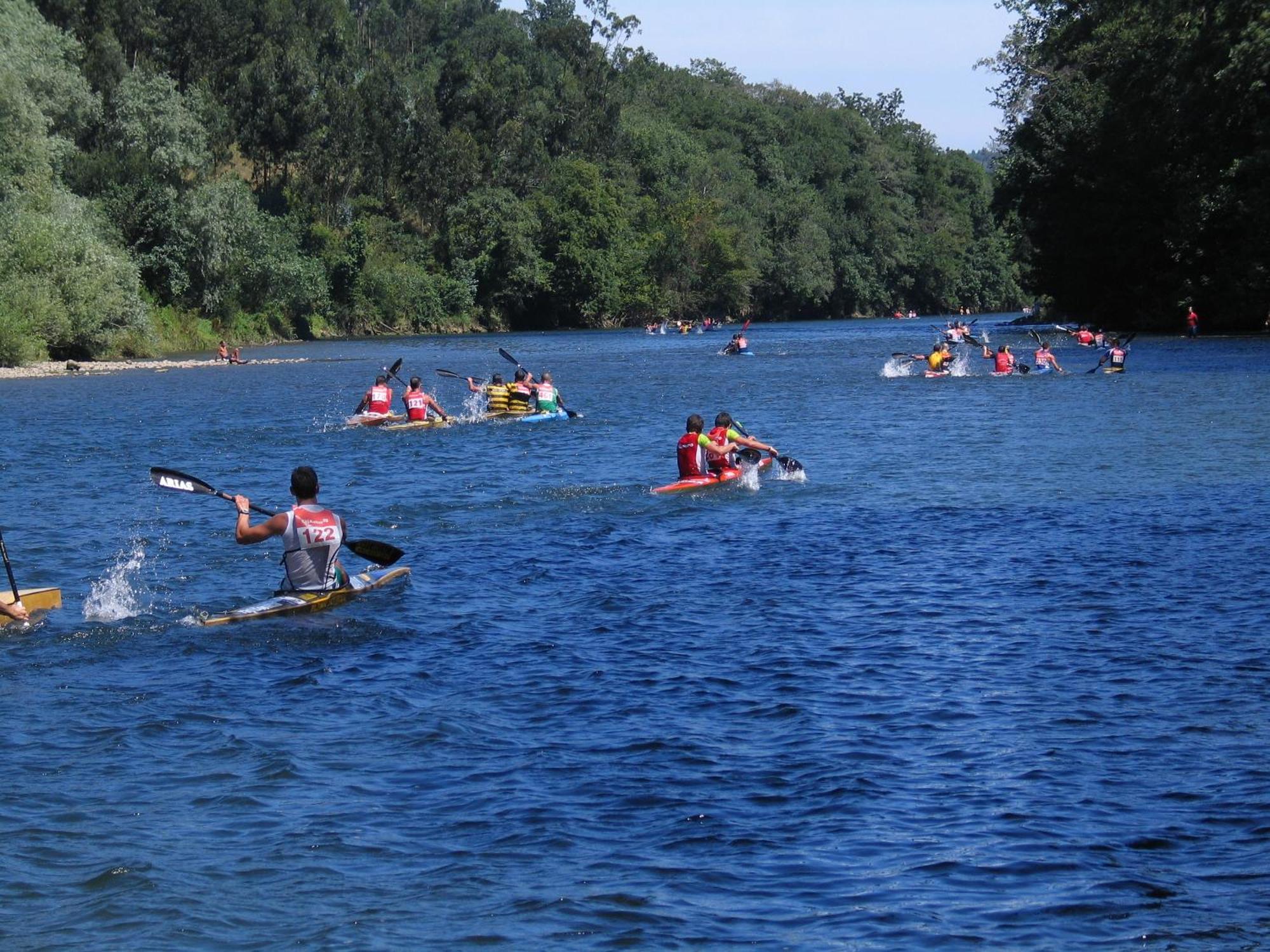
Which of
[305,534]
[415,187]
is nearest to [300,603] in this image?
[305,534]

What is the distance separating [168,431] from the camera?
115 ft

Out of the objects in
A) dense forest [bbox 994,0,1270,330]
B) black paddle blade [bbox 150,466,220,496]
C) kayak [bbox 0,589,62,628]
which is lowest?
kayak [bbox 0,589,62,628]

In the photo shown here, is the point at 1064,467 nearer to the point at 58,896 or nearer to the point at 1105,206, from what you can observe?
the point at 58,896

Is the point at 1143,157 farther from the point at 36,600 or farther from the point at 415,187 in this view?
the point at 36,600

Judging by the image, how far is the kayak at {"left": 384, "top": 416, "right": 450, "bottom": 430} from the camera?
114 ft

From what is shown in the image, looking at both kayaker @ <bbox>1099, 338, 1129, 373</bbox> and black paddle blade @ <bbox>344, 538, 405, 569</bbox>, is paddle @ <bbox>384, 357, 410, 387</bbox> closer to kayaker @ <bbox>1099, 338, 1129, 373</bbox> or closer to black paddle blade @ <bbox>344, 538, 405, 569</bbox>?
black paddle blade @ <bbox>344, 538, 405, 569</bbox>

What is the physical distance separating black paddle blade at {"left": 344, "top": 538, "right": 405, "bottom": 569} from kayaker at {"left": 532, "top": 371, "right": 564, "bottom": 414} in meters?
19.0

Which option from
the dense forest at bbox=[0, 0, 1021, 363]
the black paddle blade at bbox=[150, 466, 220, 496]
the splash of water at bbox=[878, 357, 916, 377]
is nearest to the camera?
the black paddle blade at bbox=[150, 466, 220, 496]

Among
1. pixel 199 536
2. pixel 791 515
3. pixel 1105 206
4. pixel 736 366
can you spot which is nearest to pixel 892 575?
pixel 791 515

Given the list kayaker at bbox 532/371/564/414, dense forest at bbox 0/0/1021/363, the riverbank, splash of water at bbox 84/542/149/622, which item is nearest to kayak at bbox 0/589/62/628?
splash of water at bbox 84/542/149/622

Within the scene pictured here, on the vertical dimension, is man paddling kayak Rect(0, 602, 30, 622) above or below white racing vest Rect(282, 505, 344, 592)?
below

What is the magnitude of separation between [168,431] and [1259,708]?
28510mm

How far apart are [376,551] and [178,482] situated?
7.82 ft

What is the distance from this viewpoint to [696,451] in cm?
2323
